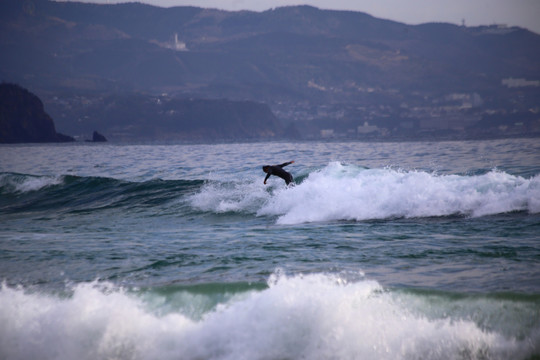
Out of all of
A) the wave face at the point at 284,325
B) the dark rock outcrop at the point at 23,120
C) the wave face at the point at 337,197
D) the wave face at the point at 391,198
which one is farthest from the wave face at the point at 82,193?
the dark rock outcrop at the point at 23,120

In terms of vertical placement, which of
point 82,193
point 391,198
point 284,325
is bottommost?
point 82,193

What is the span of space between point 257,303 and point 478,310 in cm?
287

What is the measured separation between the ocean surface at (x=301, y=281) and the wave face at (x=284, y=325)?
0.06 ft

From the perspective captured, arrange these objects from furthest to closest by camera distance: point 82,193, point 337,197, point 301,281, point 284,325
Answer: point 82,193
point 337,197
point 301,281
point 284,325

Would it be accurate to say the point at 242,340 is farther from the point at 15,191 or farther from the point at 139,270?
the point at 15,191

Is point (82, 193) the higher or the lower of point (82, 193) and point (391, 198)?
the lower

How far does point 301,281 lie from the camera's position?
25.6 feet

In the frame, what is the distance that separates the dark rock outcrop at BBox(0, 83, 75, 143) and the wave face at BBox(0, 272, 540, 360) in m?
146

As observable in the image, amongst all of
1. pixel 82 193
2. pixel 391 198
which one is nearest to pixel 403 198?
pixel 391 198

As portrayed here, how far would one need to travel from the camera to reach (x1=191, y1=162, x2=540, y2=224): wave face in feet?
48.1

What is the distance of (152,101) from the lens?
174 metres

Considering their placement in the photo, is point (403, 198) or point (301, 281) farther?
point (403, 198)

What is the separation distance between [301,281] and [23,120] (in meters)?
156

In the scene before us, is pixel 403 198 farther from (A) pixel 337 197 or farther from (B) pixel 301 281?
(B) pixel 301 281
